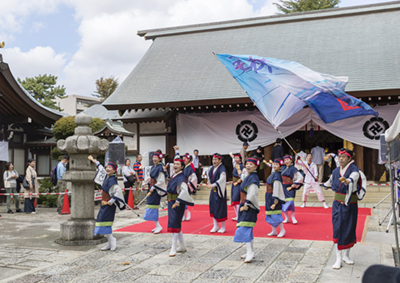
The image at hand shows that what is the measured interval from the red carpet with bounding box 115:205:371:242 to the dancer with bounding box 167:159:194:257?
67.5 inches

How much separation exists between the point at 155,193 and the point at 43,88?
28.6 meters

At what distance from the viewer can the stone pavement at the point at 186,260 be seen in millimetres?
5031

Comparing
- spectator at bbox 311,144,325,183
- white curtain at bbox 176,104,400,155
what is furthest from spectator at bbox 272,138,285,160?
spectator at bbox 311,144,325,183

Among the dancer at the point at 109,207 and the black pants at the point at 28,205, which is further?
the black pants at the point at 28,205

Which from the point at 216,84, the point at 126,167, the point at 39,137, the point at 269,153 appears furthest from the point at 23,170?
the point at 269,153

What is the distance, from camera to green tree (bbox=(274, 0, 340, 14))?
92.7ft

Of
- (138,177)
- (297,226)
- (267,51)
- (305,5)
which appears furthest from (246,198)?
(305,5)

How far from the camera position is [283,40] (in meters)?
16.4

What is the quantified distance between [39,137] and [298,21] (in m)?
13.4

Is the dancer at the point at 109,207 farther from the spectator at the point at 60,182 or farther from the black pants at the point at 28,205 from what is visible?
the black pants at the point at 28,205

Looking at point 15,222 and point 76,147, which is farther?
point 15,222

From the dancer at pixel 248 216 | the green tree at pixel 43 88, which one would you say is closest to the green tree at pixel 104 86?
the green tree at pixel 43 88

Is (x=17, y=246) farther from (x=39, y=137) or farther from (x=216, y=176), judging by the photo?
(x=39, y=137)

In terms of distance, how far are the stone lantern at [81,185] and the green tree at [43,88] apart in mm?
27340
